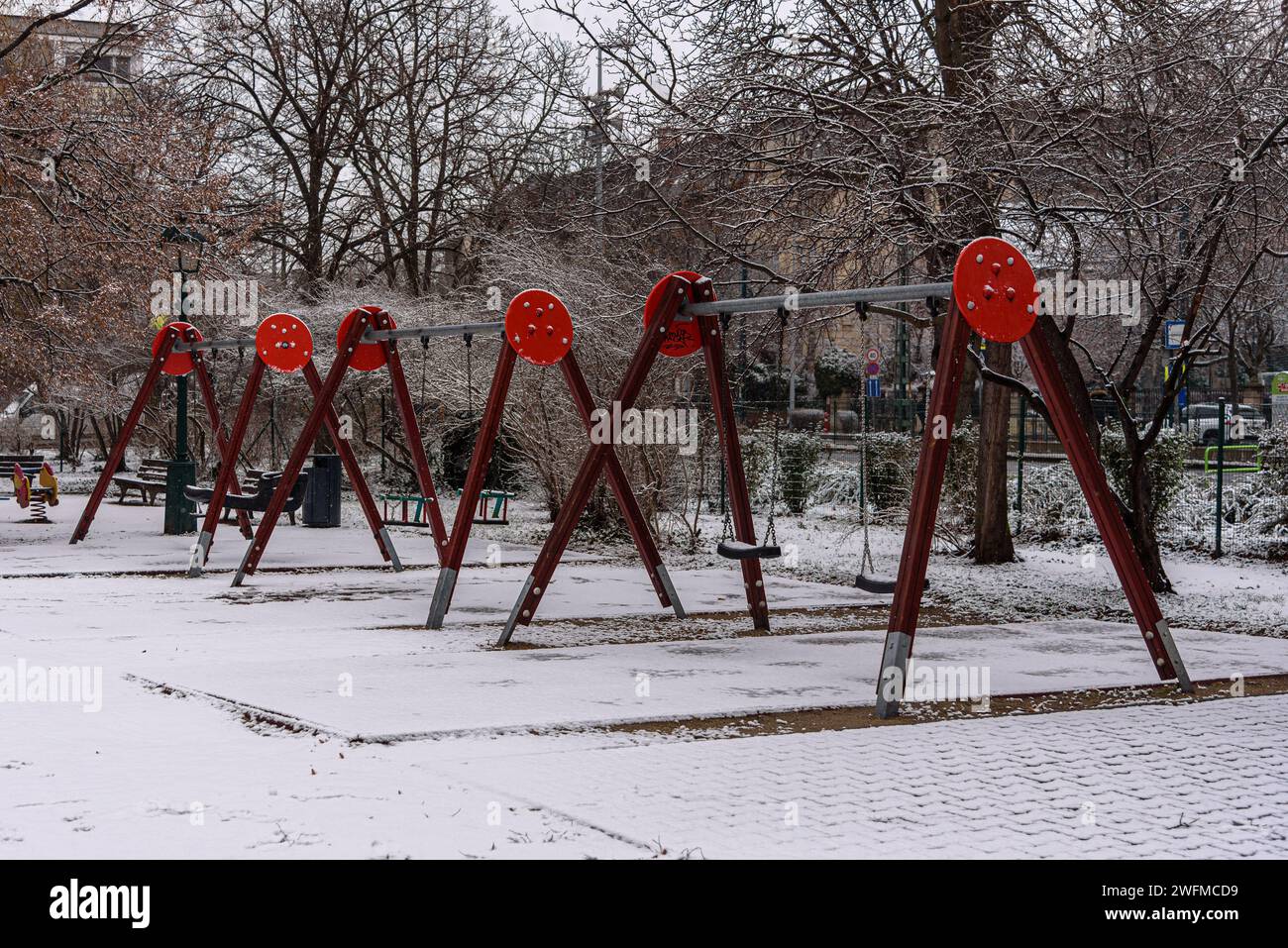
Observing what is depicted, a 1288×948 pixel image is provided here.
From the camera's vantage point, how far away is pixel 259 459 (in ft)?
98.2

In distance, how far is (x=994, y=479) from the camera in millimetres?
15031

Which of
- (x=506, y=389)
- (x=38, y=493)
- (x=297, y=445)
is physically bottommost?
(x=38, y=493)

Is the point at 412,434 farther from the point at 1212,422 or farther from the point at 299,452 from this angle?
the point at 1212,422

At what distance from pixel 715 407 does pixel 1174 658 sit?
4.17 meters

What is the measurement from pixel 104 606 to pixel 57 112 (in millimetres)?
7345

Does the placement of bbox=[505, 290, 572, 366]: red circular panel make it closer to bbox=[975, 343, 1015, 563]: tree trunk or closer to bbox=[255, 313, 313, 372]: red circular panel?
bbox=[255, 313, 313, 372]: red circular panel

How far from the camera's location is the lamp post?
18.1 m

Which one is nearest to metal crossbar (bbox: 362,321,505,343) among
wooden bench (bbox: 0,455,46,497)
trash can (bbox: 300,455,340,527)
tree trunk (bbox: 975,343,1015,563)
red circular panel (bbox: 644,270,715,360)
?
red circular panel (bbox: 644,270,715,360)

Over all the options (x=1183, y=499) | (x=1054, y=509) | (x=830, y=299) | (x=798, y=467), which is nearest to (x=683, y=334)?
(x=830, y=299)

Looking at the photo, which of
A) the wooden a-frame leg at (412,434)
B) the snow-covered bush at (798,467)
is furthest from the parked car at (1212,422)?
the wooden a-frame leg at (412,434)

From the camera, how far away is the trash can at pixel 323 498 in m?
20.5

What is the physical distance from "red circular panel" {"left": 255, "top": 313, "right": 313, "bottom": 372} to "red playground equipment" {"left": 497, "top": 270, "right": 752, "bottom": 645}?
14.8 feet
